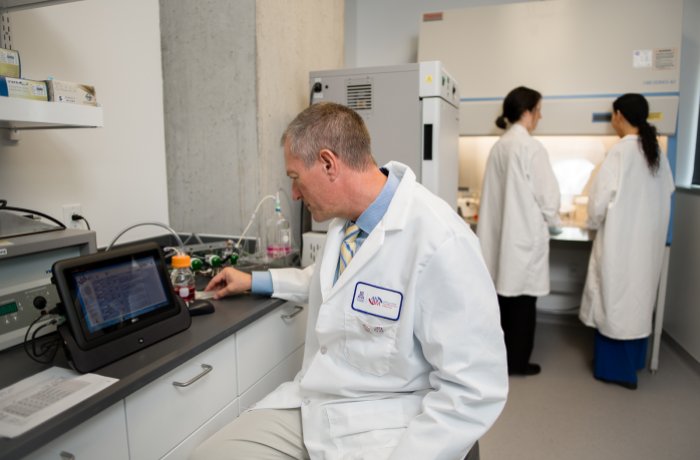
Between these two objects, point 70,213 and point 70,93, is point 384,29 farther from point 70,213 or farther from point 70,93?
point 70,93

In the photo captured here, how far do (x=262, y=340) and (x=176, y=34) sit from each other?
4.40 feet

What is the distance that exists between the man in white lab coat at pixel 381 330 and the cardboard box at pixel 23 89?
57cm

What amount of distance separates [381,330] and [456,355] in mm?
177

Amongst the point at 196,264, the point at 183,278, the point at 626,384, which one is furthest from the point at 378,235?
the point at 626,384

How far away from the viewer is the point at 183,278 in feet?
4.64

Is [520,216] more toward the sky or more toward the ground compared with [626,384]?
more toward the sky

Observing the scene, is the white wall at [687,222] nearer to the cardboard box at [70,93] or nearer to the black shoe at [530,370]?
the black shoe at [530,370]

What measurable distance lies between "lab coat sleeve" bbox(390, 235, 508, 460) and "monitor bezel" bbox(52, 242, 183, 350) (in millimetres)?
632

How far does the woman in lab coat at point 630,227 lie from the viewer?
2.43 metres

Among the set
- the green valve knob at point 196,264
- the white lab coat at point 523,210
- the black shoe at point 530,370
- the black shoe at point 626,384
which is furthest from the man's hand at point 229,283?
the black shoe at point 626,384

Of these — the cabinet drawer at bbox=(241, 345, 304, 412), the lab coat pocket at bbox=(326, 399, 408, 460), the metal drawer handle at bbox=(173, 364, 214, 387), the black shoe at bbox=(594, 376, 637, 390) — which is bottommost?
the black shoe at bbox=(594, 376, 637, 390)

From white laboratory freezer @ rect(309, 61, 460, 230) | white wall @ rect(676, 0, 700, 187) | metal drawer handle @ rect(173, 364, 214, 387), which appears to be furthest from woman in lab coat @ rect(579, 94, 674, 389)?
metal drawer handle @ rect(173, 364, 214, 387)

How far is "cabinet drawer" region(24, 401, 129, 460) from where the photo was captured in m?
A: 0.81

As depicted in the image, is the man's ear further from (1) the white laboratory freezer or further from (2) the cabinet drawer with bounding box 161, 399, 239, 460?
(1) the white laboratory freezer
